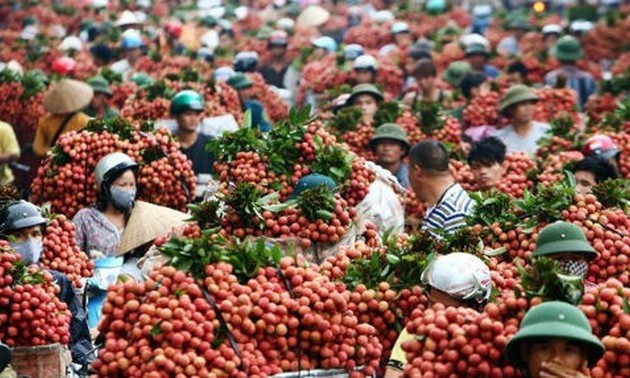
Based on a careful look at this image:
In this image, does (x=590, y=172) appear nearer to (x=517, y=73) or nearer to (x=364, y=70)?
(x=517, y=73)

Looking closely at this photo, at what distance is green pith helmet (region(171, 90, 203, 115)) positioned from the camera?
45.3 feet

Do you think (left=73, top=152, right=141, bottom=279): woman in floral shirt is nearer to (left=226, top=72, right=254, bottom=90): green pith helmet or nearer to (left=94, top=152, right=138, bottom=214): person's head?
(left=94, top=152, right=138, bottom=214): person's head

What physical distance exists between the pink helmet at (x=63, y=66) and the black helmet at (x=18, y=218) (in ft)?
31.4

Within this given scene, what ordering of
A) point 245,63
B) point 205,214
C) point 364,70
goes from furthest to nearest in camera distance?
1. point 245,63
2. point 364,70
3. point 205,214

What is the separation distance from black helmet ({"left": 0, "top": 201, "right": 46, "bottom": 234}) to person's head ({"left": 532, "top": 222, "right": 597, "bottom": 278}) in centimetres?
306

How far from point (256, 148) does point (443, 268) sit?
9.74 feet

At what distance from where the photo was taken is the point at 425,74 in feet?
57.4

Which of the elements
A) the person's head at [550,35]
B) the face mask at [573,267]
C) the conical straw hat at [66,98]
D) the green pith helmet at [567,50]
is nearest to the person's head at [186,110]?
the conical straw hat at [66,98]

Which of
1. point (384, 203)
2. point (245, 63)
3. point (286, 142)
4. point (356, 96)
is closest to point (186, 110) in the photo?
point (356, 96)

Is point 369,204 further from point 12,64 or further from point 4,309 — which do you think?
point 12,64

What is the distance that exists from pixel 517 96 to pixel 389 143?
2.46 m

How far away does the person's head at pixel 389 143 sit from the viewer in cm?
1339

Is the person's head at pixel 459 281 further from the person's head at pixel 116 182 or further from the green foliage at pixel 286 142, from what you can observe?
the person's head at pixel 116 182

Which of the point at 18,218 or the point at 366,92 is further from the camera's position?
the point at 366,92
